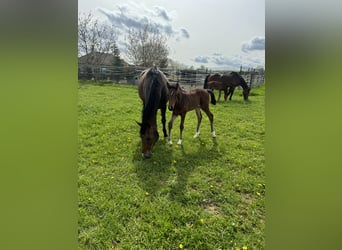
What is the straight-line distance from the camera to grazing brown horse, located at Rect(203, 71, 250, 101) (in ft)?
3.74

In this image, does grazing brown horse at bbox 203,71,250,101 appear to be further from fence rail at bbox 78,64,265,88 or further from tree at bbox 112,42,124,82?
tree at bbox 112,42,124,82

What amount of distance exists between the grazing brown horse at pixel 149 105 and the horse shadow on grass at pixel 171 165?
0.04 metres

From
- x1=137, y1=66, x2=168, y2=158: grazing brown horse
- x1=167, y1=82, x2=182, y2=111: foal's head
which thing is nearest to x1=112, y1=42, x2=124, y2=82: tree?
x1=137, y1=66, x2=168, y2=158: grazing brown horse

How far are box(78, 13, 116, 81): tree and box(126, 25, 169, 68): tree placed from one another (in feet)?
0.30

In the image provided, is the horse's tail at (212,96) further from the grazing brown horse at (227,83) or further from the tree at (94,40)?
the tree at (94,40)

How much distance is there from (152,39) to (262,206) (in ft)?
3.10

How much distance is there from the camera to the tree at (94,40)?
0.96m

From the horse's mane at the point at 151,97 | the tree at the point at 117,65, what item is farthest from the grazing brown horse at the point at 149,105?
the tree at the point at 117,65
